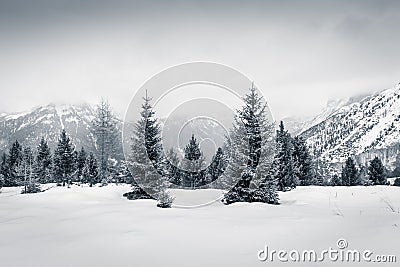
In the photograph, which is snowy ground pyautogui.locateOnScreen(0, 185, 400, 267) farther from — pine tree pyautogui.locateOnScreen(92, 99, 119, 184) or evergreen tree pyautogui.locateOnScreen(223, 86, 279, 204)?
pine tree pyautogui.locateOnScreen(92, 99, 119, 184)

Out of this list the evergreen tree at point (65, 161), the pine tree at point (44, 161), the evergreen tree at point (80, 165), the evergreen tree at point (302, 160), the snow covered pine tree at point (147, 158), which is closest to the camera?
the snow covered pine tree at point (147, 158)

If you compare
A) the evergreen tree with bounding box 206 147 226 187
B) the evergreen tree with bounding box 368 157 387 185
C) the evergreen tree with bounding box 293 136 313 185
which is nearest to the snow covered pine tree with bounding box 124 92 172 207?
the evergreen tree with bounding box 293 136 313 185

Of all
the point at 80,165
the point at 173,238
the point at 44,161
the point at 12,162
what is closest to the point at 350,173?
the point at 80,165

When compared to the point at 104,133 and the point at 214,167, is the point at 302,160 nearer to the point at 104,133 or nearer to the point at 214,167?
the point at 214,167

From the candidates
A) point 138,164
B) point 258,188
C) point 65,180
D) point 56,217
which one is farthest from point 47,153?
point 56,217

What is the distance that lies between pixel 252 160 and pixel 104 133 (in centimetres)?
3127

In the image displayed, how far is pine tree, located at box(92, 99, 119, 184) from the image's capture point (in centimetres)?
4047

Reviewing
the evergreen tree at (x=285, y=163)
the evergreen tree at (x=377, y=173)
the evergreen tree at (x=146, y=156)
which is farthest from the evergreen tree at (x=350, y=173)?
the evergreen tree at (x=146, y=156)

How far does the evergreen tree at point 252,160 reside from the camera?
14.0 metres

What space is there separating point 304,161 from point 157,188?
25.7 m

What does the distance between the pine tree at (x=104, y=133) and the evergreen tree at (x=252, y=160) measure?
29.0 meters

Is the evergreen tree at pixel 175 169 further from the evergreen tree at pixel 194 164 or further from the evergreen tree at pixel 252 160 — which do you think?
the evergreen tree at pixel 252 160

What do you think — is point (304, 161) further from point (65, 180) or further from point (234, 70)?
point (65, 180)

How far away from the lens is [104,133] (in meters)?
40.8
